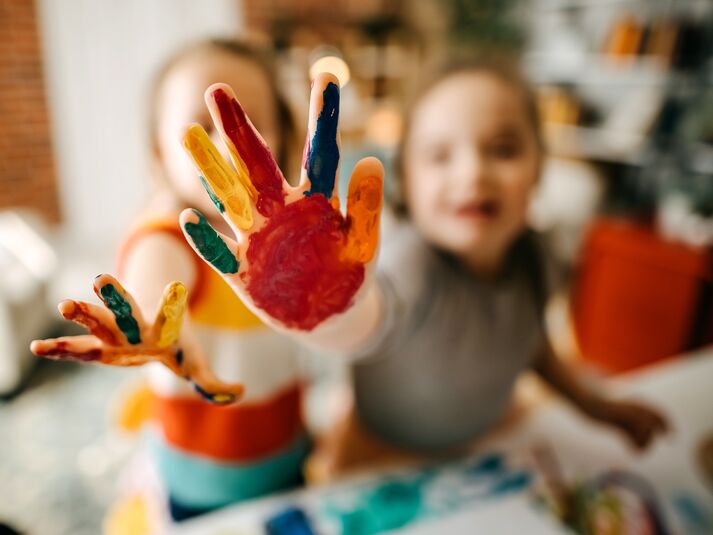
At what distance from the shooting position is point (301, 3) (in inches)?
139

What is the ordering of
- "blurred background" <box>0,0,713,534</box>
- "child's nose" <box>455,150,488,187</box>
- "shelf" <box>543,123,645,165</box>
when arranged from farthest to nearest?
"shelf" <box>543,123,645,165</box>, "blurred background" <box>0,0,713,534</box>, "child's nose" <box>455,150,488,187</box>

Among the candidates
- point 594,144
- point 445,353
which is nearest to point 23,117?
point 445,353

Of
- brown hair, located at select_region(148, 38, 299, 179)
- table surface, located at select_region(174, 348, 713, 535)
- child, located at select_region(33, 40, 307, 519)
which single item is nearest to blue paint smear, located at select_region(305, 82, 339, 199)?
child, located at select_region(33, 40, 307, 519)

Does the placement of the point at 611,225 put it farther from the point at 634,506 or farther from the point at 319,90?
the point at 319,90

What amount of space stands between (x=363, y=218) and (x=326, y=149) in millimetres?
50

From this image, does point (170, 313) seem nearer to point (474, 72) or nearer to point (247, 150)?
point (247, 150)

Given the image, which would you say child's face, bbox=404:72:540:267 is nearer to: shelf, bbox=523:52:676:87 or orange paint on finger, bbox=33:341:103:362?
orange paint on finger, bbox=33:341:103:362

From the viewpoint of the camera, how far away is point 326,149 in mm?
293

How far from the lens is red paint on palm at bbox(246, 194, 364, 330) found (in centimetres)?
31

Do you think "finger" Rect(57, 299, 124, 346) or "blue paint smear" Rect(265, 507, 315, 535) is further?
"blue paint smear" Rect(265, 507, 315, 535)

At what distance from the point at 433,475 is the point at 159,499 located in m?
0.34

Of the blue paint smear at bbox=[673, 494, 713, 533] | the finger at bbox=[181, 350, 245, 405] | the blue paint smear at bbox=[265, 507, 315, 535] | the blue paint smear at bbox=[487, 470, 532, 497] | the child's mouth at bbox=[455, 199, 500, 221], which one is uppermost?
the child's mouth at bbox=[455, 199, 500, 221]

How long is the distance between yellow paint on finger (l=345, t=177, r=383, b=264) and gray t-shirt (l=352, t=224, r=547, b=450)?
Result: 0.93ft

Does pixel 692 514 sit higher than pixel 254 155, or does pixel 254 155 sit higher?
pixel 254 155
